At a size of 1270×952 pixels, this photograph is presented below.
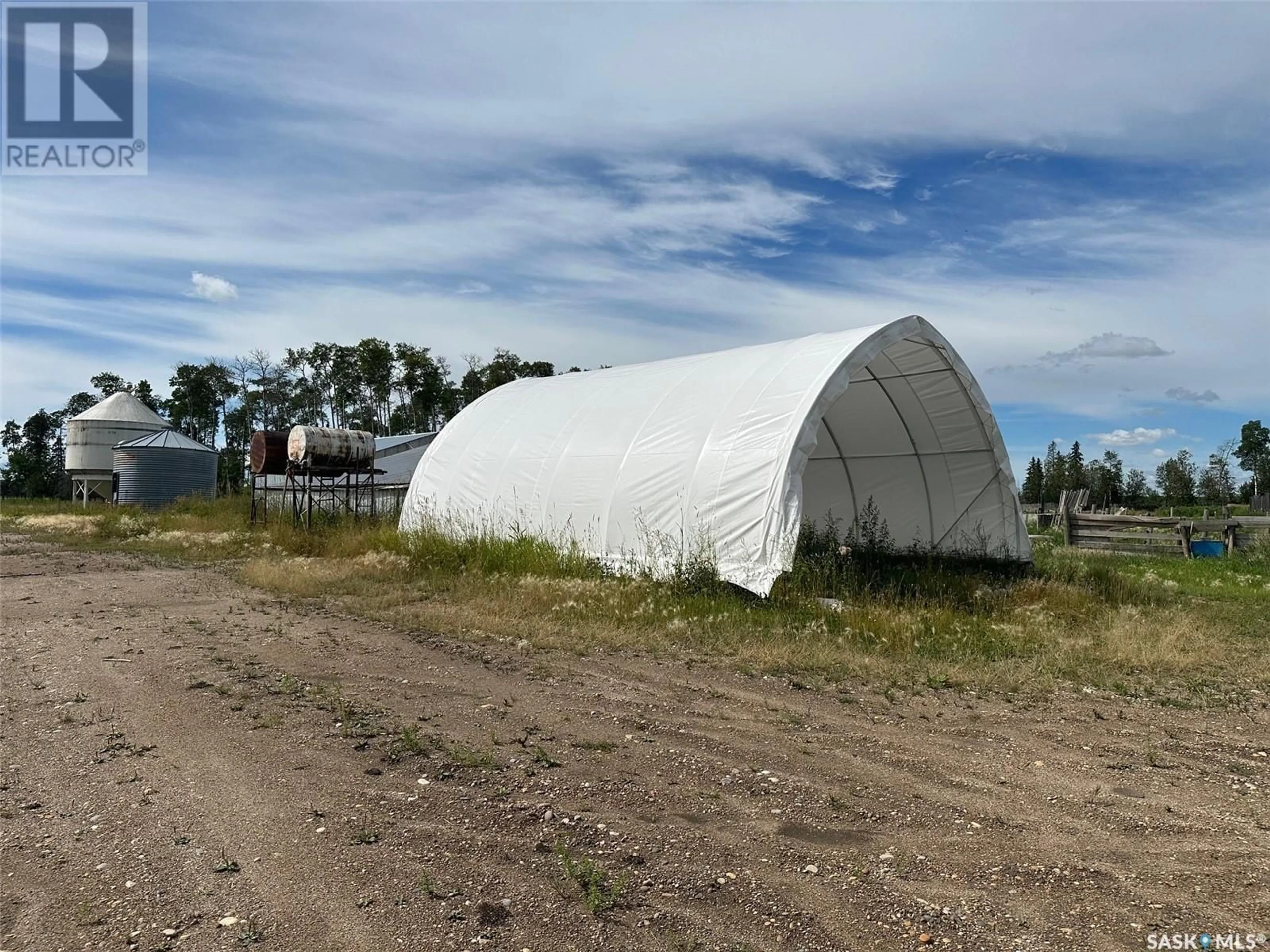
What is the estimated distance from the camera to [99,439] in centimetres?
4100

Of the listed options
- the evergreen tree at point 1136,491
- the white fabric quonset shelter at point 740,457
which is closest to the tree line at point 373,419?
the evergreen tree at point 1136,491

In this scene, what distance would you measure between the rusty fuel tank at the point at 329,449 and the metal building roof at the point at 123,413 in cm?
2517

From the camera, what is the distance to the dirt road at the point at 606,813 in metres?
3.21

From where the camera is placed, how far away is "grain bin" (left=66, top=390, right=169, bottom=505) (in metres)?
41.0

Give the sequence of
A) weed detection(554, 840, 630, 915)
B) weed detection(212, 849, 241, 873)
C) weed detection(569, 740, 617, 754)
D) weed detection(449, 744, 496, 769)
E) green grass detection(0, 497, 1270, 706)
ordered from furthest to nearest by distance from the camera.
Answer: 1. green grass detection(0, 497, 1270, 706)
2. weed detection(569, 740, 617, 754)
3. weed detection(449, 744, 496, 769)
4. weed detection(212, 849, 241, 873)
5. weed detection(554, 840, 630, 915)

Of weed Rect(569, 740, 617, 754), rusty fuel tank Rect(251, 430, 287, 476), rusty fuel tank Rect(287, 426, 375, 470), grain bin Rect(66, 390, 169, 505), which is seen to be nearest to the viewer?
weed Rect(569, 740, 617, 754)

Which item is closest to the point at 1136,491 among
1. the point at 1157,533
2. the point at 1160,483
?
the point at 1160,483

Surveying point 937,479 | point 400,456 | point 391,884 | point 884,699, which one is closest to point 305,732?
point 391,884

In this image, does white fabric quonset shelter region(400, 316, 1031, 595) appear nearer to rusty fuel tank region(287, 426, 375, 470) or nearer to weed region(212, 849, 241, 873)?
rusty fuel tank region(287, 426, 375, 470)

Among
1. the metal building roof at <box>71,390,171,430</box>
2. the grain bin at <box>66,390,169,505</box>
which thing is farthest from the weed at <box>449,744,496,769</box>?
the metal building roof at <box>71,390,171,430</box>

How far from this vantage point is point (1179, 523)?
17.5 meters

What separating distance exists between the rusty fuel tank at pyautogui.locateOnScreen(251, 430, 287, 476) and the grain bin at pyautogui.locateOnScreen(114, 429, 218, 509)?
601 inches

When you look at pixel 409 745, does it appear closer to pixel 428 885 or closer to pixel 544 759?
pixel 544 759

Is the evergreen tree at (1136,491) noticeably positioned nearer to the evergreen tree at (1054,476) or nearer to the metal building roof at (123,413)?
the evergreen tree at (1054,476)
